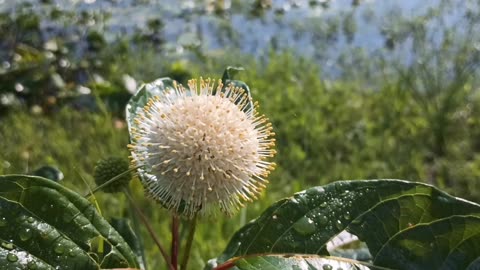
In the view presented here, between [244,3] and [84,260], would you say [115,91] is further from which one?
[244,3]

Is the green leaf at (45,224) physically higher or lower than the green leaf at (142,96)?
lower

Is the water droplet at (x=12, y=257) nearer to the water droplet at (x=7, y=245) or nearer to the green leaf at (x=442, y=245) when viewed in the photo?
the water droplet at (x=7, y=245)

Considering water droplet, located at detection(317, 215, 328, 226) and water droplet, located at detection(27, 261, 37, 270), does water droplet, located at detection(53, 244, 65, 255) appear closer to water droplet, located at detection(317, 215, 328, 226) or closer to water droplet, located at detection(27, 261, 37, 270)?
water droplet, located at detection(27, 261, 37, 270)

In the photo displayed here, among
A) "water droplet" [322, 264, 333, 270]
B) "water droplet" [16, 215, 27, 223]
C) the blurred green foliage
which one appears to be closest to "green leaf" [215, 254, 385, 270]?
"water droplet" [322, 264, 333, 270]

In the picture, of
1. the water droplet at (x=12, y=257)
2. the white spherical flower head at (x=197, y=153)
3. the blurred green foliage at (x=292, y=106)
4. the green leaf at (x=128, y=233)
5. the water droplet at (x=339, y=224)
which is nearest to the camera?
the water droplet at (x=12, y=257)

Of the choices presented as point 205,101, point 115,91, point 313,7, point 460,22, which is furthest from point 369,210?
point 313,7

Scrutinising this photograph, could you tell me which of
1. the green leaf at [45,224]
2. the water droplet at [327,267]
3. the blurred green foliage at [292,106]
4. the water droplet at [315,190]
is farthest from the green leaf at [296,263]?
the blurred green foliage at [292,106]
